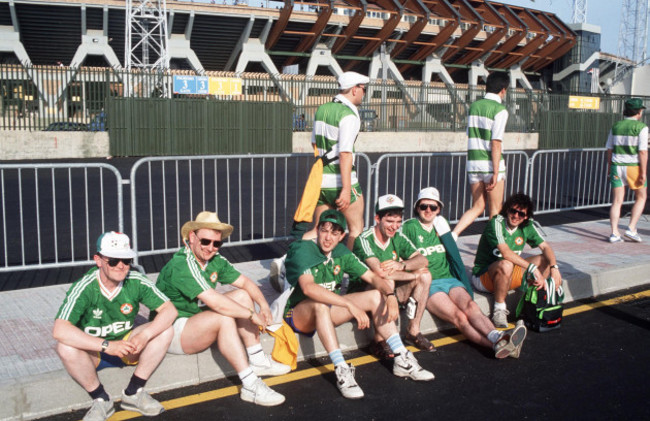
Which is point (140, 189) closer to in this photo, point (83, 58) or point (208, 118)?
point (208, 118)

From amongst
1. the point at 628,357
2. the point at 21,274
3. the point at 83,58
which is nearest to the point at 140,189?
the point at 21,274

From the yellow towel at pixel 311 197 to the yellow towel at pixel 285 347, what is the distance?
1355 mm

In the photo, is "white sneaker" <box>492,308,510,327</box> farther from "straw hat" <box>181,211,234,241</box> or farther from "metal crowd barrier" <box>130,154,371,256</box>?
"metal crowd barrier" <box>130,154,371,256</box>

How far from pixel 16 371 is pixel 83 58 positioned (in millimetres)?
40597

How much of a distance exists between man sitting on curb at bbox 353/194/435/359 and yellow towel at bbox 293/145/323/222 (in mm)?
725

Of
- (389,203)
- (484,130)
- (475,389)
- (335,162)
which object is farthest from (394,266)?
(484,130)

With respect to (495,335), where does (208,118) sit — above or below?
above

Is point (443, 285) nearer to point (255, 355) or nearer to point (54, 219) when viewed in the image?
point (255, 355)

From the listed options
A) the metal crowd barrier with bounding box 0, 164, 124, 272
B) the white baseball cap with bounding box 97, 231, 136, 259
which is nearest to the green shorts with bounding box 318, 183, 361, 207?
the metal crowd barrier with bounding box 0, 164, 124, 272

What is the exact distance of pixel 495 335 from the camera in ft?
15.8

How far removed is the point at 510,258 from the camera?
5.51 meters

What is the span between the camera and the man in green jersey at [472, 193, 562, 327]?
5.48 meters

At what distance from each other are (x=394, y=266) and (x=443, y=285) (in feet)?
2.26

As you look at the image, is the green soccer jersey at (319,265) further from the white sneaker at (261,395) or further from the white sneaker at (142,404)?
the white sneaker at (142,404)
